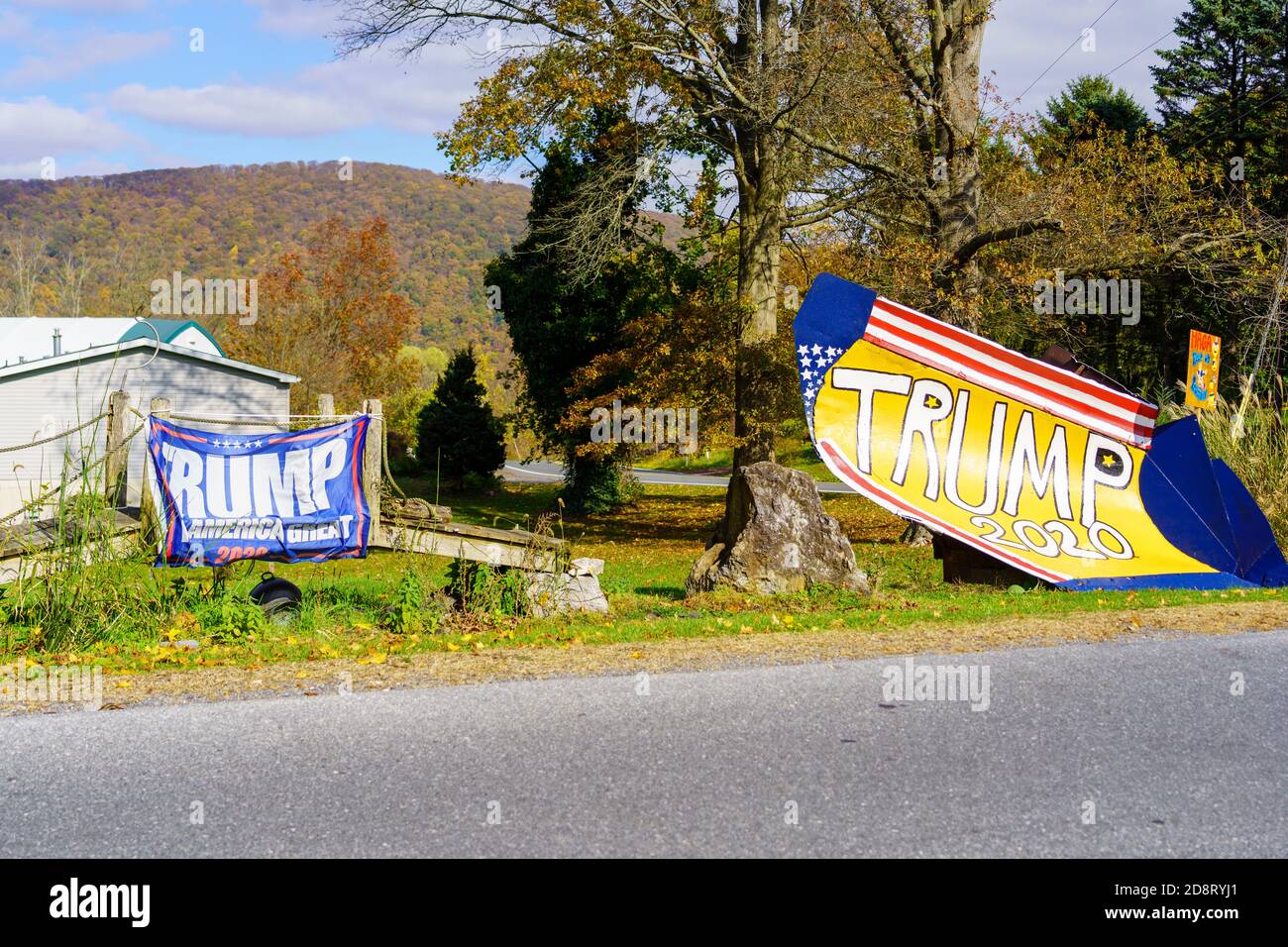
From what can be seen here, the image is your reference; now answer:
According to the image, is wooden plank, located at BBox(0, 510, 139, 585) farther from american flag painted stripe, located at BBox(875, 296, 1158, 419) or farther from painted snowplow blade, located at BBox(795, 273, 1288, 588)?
american flag painted stripe, located at BBox(875, 296, 1158, 419)

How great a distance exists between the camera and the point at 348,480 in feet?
36.6

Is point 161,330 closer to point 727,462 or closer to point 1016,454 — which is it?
point 1016,454

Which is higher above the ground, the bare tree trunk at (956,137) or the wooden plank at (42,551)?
the bare tree trunk at (956,137)

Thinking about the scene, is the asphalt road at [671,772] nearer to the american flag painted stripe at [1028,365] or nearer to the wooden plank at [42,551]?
the wooden plank at [42,551]

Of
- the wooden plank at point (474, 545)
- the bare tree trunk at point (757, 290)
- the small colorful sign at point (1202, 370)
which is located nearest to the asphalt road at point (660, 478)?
the bare tree trunk at point (757, 290)

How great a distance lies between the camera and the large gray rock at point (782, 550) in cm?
1243

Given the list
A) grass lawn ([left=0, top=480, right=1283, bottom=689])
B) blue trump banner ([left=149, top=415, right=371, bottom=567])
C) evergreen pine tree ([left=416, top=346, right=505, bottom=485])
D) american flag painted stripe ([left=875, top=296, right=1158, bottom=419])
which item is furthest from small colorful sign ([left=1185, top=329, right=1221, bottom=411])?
evergreen pine tree ([left=416, top=346, right=505, bottom=485])

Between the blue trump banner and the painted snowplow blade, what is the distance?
523cm

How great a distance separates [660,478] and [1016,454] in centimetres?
3634

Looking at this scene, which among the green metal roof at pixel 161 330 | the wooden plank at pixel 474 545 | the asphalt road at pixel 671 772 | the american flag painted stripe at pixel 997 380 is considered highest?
the green metal roof at pixel 161 330

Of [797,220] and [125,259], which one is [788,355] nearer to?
[797,220]

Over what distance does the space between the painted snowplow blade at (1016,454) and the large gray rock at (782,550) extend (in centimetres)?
61

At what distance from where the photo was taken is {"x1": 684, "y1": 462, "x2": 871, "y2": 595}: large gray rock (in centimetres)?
1243
